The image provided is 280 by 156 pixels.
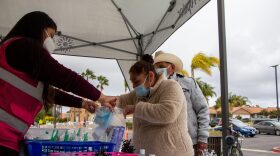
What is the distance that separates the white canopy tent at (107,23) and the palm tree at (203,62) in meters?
14.5

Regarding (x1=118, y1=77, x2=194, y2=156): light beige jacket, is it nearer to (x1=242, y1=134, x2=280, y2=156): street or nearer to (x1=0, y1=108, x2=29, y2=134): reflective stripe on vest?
(x1=0, y1=108, x2=29, y2=134): reflective stripe on vest

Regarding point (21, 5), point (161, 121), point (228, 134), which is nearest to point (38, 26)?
point (161, 121)

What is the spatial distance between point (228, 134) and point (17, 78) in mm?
2377

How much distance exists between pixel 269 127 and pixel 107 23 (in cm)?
2905

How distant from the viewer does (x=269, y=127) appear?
31.9m

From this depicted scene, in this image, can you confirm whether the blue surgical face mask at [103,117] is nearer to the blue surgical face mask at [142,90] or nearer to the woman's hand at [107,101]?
the woman's hand at [107,101]

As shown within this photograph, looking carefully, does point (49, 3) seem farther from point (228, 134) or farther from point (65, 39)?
point (228, 134)

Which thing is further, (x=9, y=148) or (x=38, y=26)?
(x=38, y=26)

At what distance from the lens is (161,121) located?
215cm

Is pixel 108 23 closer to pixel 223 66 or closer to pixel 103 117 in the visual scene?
pixel 223 66

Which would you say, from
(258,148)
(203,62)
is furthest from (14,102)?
(258,148)

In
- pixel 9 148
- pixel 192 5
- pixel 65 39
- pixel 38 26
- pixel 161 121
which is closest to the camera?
pixel 9 148

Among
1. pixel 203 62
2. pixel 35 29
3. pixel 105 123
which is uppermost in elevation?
pixel 203 62

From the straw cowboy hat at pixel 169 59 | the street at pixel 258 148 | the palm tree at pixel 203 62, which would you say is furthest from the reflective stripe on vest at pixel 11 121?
the palm tree at pixel 203 62
